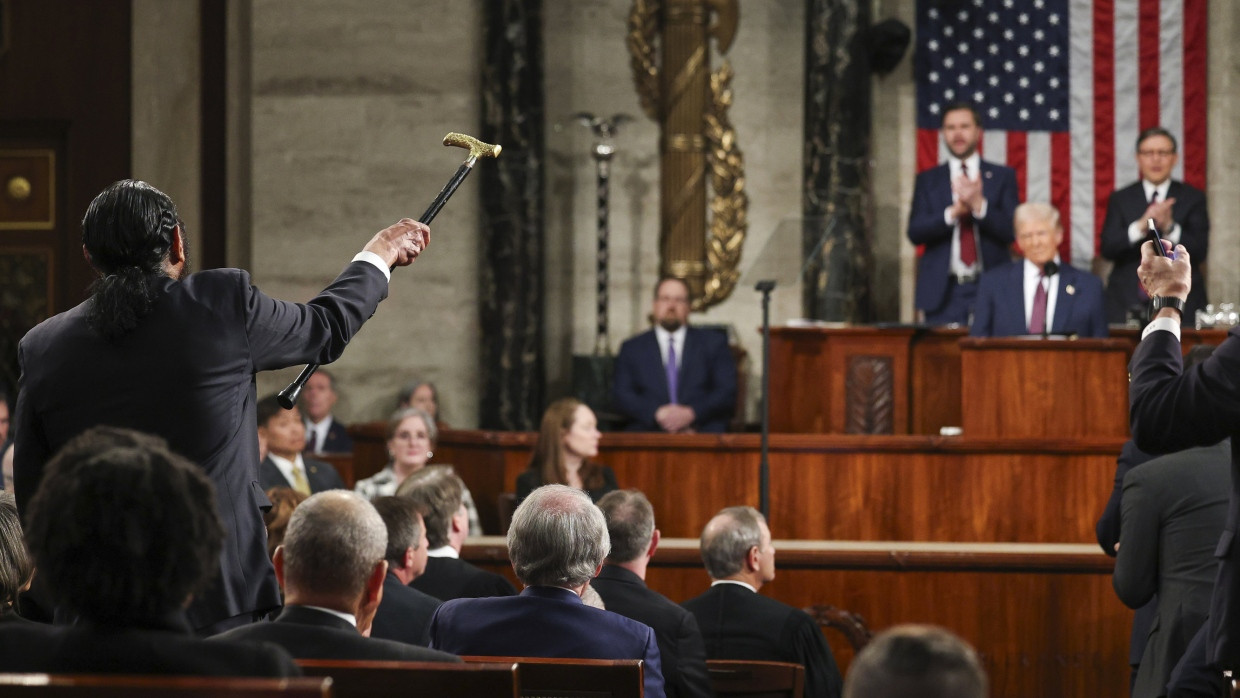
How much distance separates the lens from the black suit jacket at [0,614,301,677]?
7.23ft

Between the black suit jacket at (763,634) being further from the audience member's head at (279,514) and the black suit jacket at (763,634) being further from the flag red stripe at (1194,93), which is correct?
the flag red stripe at (1194,93)

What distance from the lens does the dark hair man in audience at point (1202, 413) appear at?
365 cm

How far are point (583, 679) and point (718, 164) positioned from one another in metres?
8.73

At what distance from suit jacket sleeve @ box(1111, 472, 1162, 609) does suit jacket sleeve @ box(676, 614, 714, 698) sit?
147 centimetres

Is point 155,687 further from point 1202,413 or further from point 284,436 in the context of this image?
point 284,436

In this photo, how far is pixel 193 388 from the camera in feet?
10.7

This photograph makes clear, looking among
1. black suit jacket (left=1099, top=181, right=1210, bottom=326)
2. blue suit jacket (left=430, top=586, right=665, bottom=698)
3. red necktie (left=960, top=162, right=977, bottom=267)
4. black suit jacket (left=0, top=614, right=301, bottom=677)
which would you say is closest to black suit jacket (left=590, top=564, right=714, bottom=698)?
blue suit jacket (left=430, top=586, right=665, bottom=698)

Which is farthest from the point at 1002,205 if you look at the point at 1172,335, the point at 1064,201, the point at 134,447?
the point at 134,447

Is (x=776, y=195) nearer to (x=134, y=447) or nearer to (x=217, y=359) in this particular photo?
(x=217, y=359)

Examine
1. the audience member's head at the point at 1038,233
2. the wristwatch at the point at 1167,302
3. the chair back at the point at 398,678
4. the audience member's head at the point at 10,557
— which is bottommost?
the chair back at the point at 398,678

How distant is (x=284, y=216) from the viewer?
37.4 feet

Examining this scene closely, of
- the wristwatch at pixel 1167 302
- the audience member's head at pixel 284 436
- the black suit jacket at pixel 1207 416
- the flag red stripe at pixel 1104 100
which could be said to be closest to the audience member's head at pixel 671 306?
the audience member's head at pixel 284 436

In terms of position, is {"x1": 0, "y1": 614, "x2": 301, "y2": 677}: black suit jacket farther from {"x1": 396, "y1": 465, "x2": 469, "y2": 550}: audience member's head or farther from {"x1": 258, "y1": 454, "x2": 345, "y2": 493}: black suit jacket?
{"x1": 258, "y1": 454, "x2": 345, "y2": 493}: black suit jacket

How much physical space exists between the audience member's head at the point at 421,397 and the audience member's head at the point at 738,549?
18.0 ft
